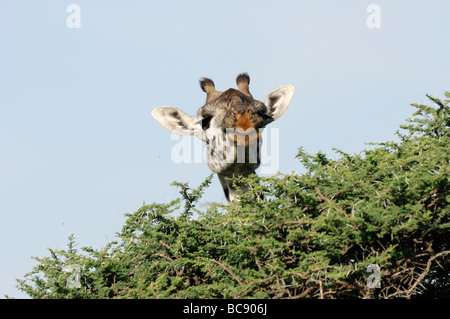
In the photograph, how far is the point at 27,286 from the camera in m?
7.14

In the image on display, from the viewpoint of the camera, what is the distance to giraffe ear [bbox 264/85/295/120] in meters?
10.9

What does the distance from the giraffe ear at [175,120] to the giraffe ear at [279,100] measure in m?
1.32

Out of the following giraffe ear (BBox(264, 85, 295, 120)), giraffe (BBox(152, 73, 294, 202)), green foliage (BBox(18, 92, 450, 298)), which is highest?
giraffe ear (BBox(264, 85, 295, 120))

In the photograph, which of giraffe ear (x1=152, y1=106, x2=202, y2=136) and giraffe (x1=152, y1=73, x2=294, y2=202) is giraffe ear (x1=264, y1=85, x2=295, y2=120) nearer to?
giraffe (x1=152, y1=73, x2=294, y2=202)

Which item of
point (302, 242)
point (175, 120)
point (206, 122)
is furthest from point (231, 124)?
point (302, 242)

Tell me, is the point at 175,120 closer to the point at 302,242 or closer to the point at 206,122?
the point at 206,122

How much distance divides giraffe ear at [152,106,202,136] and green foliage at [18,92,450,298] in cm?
257

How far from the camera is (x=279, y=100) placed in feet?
36.2

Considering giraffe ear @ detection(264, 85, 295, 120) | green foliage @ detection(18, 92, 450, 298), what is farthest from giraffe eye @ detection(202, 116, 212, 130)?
green foliage @ detection(18, 92, 450, 298)

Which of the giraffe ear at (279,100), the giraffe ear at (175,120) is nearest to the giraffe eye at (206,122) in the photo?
the giraffe ear at (175,120)

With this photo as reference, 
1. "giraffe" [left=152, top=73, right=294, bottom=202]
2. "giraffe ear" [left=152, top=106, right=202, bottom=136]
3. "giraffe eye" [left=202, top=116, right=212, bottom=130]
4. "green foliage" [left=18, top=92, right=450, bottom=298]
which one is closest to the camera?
"green foliage" [left=18, top=92, right=450, bottom=298]

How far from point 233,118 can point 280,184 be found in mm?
2589
